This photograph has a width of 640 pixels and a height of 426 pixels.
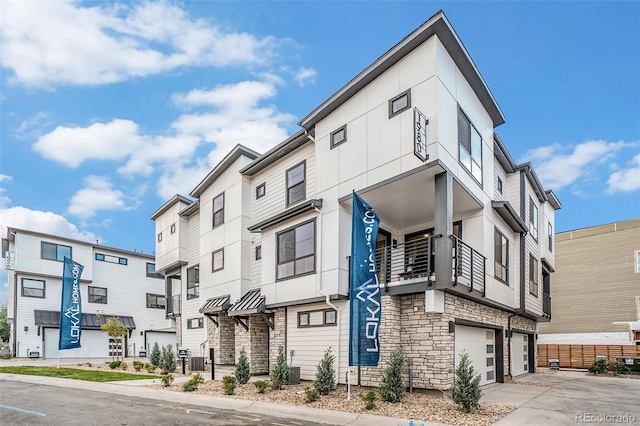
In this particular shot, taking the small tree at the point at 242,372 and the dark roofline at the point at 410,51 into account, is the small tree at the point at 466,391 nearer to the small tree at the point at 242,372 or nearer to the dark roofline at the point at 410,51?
the small tree at the point at 242,372

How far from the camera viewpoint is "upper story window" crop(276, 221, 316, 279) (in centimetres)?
1490

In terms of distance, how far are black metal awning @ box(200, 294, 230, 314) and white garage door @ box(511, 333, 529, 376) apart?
38.1 feet

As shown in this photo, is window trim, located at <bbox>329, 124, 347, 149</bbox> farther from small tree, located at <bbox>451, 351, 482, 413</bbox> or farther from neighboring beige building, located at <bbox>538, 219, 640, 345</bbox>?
neighboring beige building, located at <bbox>538, 219, 640, 345</bbox>

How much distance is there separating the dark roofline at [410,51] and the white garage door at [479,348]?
7.31m

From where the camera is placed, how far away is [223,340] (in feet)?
65.8

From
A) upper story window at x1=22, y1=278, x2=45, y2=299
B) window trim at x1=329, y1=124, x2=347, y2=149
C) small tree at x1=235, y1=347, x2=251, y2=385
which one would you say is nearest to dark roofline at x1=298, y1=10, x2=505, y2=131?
window trim at x1=329, y1=124, x2=347, y2=149

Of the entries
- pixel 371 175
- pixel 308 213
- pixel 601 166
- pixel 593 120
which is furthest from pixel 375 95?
pixel 601 166

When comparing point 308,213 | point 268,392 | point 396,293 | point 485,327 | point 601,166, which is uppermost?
point 601,166

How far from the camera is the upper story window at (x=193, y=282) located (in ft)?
76.2

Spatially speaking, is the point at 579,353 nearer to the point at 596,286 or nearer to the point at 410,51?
the point at 596,286

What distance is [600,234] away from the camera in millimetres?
29328

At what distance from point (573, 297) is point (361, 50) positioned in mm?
22435

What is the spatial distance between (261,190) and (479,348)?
10.3 m

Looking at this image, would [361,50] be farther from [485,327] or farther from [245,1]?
[485,327]
